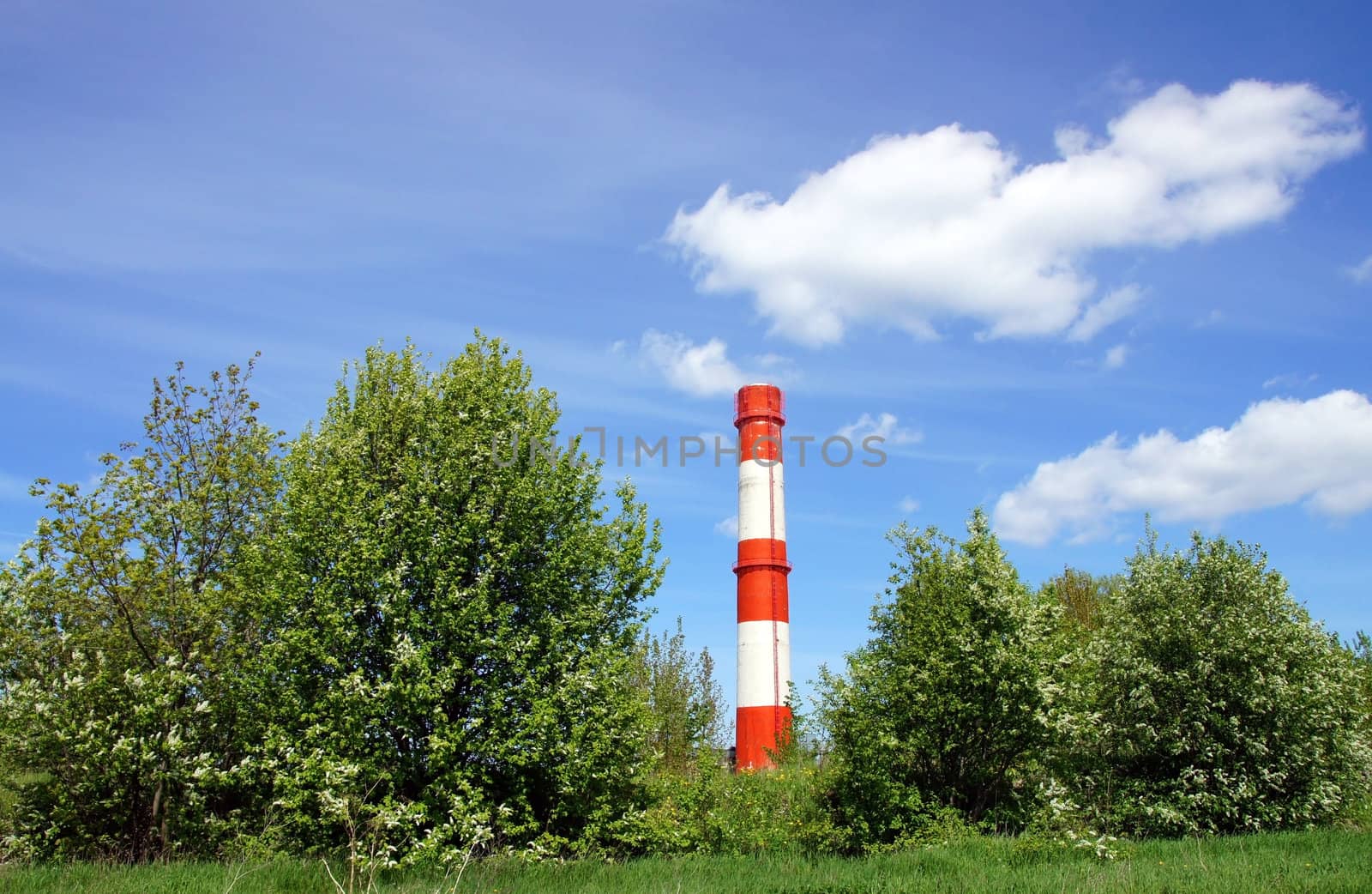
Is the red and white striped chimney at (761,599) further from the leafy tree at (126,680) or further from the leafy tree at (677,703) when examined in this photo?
the leafy tree at (126,680)

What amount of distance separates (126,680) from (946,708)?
656 inches

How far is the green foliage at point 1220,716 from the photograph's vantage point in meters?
21.1

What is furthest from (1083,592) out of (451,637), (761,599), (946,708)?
(451,637)

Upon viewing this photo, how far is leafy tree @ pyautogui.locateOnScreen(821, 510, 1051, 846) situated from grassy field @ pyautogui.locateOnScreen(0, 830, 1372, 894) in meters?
2.47

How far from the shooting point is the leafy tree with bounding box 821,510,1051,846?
60.0 ft

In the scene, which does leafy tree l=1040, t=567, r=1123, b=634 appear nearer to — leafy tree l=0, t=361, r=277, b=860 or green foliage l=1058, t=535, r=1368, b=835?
green foliage l=1058, t=535, r=1368, b=835

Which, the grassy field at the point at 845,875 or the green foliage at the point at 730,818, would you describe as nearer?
the grassy field at the point at 845,875


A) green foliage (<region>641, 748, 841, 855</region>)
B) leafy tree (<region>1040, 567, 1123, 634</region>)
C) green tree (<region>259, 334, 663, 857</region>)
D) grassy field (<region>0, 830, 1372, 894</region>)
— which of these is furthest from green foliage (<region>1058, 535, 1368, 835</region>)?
leafy tree (<region>1040, 567, 1123, 634</region>)

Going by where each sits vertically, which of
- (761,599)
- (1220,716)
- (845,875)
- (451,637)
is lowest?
(845,875)

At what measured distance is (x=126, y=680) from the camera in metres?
17.4

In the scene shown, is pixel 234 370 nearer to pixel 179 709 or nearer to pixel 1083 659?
pixel 179 709

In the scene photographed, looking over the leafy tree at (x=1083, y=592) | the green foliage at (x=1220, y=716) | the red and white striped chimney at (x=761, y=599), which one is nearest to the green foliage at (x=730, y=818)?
the green foliage at (x=1220, y=716)

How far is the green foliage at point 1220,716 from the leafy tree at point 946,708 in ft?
8.11

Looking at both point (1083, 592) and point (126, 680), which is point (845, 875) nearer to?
point (126, 680)
